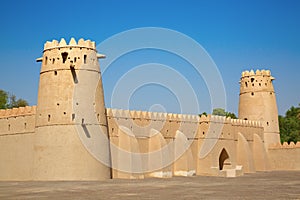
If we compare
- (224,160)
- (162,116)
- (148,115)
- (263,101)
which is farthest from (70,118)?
(263,101)

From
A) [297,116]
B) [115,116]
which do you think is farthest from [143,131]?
[297,116]

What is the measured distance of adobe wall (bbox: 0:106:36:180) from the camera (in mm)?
28219

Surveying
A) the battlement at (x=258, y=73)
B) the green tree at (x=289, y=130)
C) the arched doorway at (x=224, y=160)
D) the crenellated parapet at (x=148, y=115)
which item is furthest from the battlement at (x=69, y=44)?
the green tree at (x=289, y=130)

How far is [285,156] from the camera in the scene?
42.2 metres

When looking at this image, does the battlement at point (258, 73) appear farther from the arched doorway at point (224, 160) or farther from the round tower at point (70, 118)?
the round tower at point (70, 118)

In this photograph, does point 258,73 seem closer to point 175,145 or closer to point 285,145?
point 285,145

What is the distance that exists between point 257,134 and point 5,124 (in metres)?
23.9

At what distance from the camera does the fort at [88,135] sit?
85.7 feet

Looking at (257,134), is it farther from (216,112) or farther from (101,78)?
(216,112)

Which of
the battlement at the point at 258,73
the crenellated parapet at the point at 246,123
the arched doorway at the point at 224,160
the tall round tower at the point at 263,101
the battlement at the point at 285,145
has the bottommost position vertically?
the arched doorway at the point at 224,160

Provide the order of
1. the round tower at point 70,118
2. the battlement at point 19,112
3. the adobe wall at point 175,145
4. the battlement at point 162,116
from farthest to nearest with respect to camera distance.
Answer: the battlement at point 162,116 < the adobe wall at point 175,145 < the battlement at point 19,112 < the round tower at point 70,118

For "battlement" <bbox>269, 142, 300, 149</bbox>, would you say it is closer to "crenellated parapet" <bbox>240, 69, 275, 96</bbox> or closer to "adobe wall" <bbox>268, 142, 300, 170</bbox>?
"adobe wall" <bbox>268, 142, 300, 170</bbox>

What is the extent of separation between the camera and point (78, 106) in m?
26.5

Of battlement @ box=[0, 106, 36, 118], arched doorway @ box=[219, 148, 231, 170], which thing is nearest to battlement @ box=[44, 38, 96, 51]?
battlement @ box=[0, 106, 36, 118]
